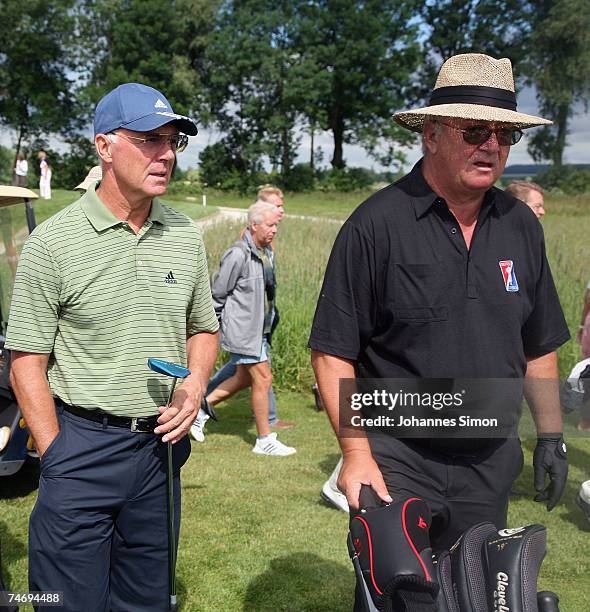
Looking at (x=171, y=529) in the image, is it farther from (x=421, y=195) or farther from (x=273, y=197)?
(x=273, y=197)

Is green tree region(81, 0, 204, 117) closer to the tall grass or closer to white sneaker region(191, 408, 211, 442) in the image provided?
the tall grass

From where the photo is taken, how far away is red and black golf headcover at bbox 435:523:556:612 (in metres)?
2.10

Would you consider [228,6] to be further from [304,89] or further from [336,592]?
[336,592]

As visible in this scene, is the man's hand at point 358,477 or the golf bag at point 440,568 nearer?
the golf bag at point 440,568

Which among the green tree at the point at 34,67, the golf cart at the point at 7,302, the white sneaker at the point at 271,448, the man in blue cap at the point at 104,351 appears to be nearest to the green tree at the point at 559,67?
the green tree at the point at 34,67

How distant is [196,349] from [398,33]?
59778 mm

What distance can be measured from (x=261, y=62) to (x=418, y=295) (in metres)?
54.2

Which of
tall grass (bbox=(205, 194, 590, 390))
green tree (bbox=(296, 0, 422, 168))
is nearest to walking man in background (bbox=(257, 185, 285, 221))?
tall grass (bbox=(205, 194, 590, 390))

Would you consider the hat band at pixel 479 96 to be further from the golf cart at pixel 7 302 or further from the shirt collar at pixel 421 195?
the golf cart at pixel 7 302

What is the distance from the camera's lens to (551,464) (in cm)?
296

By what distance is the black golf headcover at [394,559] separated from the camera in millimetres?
2131

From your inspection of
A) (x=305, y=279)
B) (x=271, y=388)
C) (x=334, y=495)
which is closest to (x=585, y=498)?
(x=334, y=495)

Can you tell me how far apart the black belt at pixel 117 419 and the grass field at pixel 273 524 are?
158cm

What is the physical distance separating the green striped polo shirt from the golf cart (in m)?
2.10
